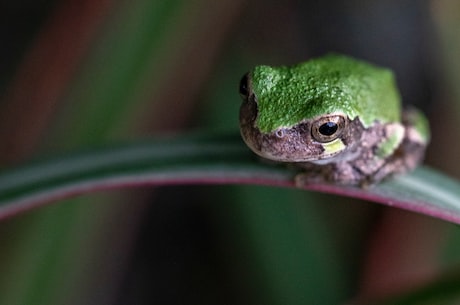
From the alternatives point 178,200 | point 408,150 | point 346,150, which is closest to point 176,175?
point 346,150

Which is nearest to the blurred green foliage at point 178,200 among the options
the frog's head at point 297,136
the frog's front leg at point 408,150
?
the frog's front leg at point 408,150

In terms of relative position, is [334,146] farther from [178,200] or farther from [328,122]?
[178,200]

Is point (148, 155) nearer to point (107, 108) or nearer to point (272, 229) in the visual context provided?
point (107, 108)

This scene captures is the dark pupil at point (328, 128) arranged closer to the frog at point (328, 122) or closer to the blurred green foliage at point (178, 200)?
the frog at point (328, 122)

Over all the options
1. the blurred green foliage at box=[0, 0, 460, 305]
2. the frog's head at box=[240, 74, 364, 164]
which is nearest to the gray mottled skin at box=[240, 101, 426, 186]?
the frog's head at box=[240, 74, 364, 164]

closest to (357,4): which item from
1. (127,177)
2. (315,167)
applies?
(315,167)

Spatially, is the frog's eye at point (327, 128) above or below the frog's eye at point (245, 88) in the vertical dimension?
below

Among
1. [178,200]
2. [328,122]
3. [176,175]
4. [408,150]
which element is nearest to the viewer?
[176,175]
